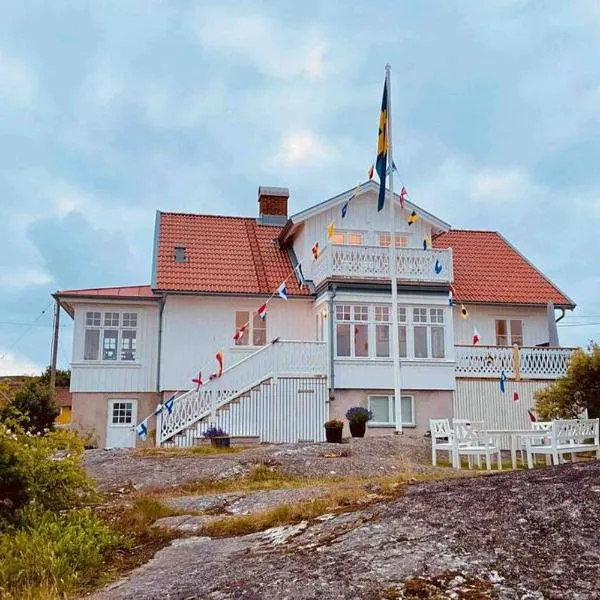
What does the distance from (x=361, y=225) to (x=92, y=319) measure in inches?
385

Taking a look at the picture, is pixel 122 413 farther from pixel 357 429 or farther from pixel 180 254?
pixel 357 429

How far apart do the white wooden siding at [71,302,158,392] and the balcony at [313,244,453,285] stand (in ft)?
19.4

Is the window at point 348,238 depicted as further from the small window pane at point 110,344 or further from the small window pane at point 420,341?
the small window pane at point 110,344

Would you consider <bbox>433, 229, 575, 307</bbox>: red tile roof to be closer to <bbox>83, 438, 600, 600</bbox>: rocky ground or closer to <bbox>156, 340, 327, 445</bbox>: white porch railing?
<bbox>156, 340, 327, 445</bbox>: white porch railing

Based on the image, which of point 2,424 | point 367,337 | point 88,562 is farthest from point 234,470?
point 367,337

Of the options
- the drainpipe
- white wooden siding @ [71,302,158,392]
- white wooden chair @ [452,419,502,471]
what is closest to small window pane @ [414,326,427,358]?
the drainpipe

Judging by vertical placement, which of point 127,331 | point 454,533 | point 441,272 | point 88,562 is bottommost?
point 88,562

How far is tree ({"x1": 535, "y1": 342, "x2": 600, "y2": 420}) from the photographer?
1510 cm

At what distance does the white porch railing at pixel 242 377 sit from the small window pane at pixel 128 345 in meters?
3.64

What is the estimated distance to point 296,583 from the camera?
4285mm

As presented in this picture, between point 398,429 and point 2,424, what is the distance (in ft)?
39.9

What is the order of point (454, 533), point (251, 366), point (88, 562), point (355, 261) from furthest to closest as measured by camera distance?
point (355, 261)
point (251, 366)
point (88, 562)
point (454, 533)

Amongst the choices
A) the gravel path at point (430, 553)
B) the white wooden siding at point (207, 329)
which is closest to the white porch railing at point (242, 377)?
the white wooden siding at point (207, 329)

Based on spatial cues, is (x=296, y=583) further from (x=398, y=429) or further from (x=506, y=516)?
(x=398, y=429)
